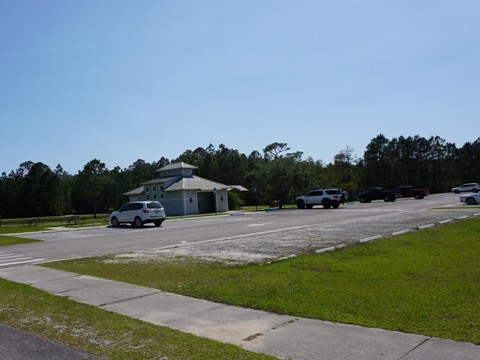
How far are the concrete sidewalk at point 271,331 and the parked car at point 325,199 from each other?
123ft

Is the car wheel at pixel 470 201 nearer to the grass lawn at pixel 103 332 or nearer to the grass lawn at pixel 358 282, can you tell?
the grass lawn at pixel 358 282

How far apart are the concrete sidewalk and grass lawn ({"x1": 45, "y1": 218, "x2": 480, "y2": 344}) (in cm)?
31

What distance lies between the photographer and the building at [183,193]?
52.2 meters

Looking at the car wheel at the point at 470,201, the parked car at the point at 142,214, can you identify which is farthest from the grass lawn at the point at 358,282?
the car wheel at the point at 470,201

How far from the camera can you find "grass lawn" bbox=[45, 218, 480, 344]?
5.96 m

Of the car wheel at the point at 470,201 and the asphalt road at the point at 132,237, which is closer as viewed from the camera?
the asphalt road at the point at 132,237

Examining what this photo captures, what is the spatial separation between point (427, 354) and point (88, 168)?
282ft

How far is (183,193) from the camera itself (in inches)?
2034

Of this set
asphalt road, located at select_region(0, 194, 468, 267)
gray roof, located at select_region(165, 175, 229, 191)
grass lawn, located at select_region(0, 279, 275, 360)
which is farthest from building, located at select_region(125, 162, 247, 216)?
grass lawn, located at select_region(0, 279, 275, 360)

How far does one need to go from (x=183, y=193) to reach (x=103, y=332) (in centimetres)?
4596

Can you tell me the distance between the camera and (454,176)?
3937 inches

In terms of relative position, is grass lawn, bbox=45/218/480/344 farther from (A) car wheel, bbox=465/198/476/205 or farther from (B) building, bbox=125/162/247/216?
(B) building, bbox=125/162/247/216

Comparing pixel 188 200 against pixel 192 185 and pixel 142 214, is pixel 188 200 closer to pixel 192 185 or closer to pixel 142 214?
pixel 192 185

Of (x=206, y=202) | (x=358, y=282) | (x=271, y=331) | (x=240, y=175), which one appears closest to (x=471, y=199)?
(x=206, y=202)
